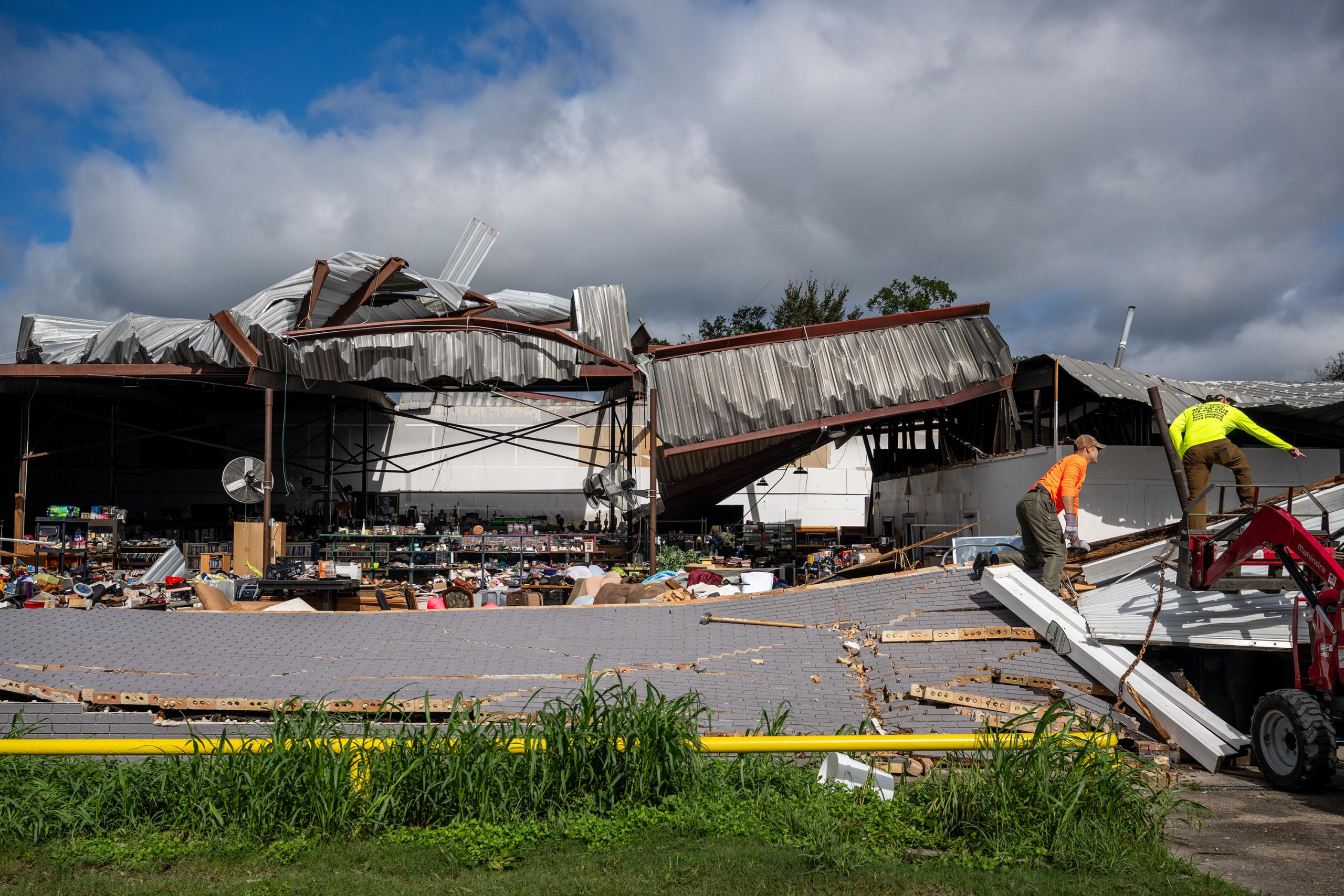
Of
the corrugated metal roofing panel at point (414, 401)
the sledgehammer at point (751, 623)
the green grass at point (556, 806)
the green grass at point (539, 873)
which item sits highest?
the corrugated metal roofing panel at point (414, 401)

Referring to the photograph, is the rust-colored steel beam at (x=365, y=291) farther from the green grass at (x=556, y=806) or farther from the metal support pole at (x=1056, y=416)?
the green grass at (x=556, y=806)

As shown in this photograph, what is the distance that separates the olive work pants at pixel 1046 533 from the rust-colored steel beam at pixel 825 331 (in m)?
9.05

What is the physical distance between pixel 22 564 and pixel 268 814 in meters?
15.2

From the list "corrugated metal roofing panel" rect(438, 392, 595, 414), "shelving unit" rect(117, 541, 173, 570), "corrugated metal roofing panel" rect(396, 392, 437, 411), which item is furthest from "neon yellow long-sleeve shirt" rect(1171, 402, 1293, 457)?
"corrugated metal roofing panel" rect(396, 392, 437, 411)

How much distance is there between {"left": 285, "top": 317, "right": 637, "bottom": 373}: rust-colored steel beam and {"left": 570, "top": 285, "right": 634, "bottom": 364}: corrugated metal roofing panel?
23 cm

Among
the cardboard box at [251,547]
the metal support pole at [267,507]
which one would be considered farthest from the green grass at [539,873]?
the cardboard box at [251,547]

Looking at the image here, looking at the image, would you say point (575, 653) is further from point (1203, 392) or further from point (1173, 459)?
point (1203, 392)

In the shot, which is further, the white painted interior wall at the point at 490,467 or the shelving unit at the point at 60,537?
the white painted interior wall at the point at 490,467

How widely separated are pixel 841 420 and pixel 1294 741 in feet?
41.9

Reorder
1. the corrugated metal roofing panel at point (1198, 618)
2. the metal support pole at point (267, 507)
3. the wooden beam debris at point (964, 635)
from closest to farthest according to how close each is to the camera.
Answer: the corrugated metal roofing panel at point (1198, 618) → the wooden beam debris at point (964, 635) → the metal support pole at point (267, 507)

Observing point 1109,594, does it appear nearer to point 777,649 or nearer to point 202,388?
point 777,649

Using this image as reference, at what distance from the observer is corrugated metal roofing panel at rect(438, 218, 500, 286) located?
71.1 feet

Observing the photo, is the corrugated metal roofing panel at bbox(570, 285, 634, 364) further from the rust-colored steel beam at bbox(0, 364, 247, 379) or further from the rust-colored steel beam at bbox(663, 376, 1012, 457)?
the rust-colored steel beam at bbox(0, 364, 247, 379)

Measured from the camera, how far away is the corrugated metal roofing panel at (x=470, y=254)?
2166 centimetres
